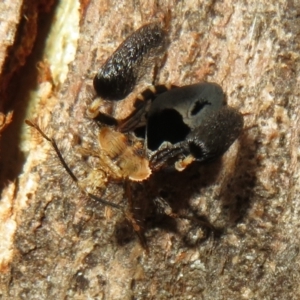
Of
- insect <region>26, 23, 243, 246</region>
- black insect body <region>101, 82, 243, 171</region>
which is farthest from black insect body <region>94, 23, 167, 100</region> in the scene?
black insect body <region>101, 82, 243, 171</region>

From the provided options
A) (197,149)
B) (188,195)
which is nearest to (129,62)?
(197,149)

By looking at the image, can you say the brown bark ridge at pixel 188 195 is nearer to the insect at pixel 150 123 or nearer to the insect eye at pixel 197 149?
the insect at pixel 150 123

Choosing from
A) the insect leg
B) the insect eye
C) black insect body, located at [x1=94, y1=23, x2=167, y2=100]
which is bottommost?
the insect leg

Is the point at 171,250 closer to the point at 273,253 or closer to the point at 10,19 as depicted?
the point at 273,253

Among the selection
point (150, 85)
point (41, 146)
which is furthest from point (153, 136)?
point (41, 146)

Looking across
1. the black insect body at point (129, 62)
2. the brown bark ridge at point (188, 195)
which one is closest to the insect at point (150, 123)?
the black insect body at point (129, 62)

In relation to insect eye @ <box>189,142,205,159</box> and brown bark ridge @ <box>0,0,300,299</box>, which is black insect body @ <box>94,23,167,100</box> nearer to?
brown bark ridge @ <box>0,0,300,299</box>

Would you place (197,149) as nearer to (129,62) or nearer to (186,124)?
(186,124)

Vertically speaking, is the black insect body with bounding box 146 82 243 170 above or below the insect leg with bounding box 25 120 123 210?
above

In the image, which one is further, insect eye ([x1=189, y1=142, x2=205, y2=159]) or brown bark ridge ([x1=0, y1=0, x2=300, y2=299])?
brown bark ridge ([x1=0, y1=0, x2=300, y2=299])
